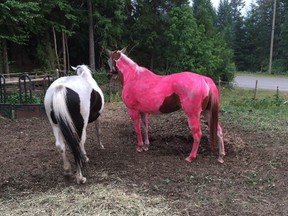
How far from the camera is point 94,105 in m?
4.90

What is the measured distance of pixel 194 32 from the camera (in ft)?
58.1

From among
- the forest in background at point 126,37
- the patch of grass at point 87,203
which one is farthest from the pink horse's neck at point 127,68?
the forest in background at point 126,37

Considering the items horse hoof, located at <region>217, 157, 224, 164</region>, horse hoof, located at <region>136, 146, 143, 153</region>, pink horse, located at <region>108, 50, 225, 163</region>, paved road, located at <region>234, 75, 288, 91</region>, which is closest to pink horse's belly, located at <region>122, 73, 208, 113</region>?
pink horse, located at <region>108, 50, 225, 163</region>

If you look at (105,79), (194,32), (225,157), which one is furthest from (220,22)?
(225,157)

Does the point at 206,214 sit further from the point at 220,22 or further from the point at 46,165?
the point at 220,22

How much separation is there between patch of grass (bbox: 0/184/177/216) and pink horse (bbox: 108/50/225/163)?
1.52 m

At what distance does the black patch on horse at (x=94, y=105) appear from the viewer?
15.7ft

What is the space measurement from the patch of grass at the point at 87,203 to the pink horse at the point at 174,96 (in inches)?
59.9

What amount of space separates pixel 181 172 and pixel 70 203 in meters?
1.57

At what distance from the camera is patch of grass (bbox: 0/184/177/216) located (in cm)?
346

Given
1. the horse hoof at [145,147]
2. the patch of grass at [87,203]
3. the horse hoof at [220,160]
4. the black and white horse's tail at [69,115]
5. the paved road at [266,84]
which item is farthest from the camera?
the paved road at [266,84]

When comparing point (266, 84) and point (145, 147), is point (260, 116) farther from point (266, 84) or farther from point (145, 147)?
point (266, 84)

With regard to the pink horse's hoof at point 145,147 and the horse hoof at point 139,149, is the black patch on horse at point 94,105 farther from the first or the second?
the pink horse's hoof at point 145,147

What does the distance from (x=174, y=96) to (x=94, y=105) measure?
117 centimetres
